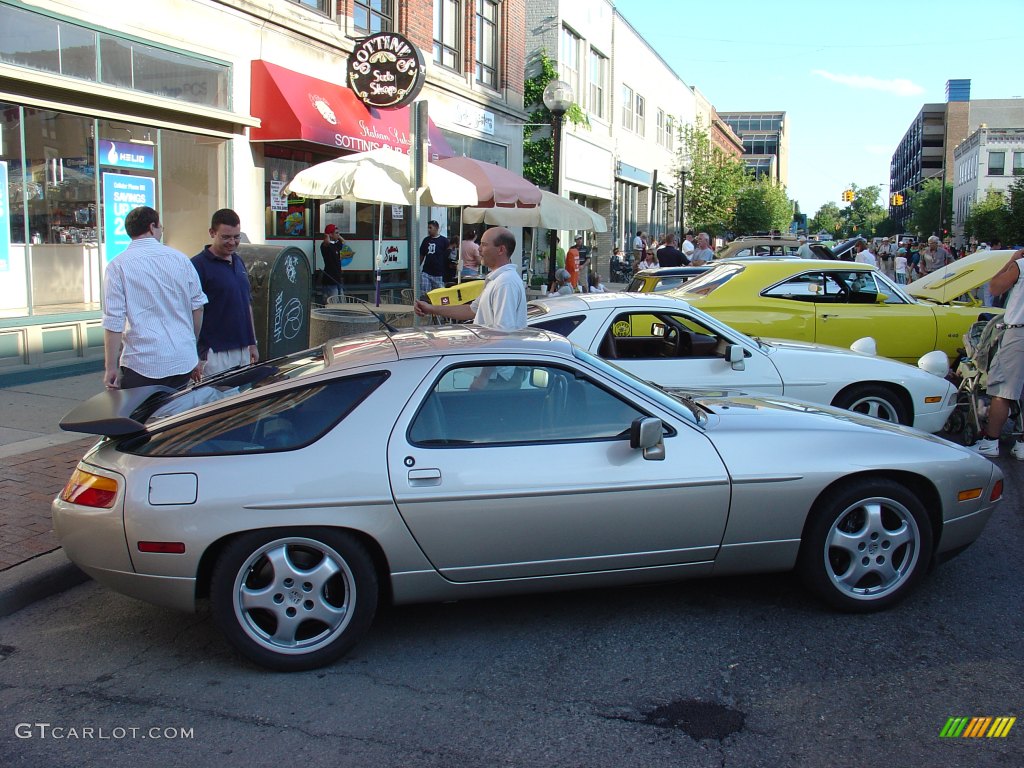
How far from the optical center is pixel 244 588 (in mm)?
3863

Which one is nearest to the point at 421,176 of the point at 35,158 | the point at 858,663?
the point at 35,158

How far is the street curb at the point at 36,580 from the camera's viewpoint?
4605 millimetres

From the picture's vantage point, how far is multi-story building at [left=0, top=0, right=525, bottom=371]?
962 centimetres

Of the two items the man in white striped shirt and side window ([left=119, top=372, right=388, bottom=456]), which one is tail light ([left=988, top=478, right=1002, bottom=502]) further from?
the man in white striped shirt

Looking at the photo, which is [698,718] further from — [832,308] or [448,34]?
[448,34]

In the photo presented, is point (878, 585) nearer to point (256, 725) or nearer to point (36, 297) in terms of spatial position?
point (256, 725)

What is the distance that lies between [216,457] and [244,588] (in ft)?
1.84

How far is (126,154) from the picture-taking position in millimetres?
10930

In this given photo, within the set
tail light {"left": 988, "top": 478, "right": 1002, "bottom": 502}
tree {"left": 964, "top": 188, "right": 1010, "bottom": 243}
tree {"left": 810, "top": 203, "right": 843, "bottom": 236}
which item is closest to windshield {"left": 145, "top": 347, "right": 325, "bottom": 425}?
tail light {"left": 988, "top": 478, "right": 1002, "bottom": 502}

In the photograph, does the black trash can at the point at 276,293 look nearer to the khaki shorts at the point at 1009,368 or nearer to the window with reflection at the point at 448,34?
the khaki shorts at the point at 1009,368

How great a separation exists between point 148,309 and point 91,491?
1979 mm

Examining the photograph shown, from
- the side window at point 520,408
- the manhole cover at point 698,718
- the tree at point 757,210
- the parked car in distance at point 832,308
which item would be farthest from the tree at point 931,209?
the manhole cover at point 698,718

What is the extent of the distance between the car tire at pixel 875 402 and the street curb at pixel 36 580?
570 cm

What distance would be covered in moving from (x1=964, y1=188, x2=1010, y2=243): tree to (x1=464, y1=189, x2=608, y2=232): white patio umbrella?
34409mm
